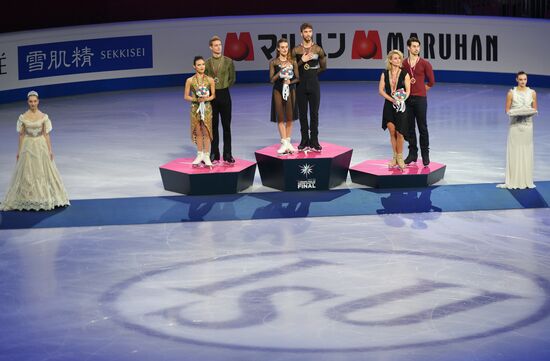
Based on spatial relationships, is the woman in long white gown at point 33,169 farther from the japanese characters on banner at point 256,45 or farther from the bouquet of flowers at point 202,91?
the japanese characters on banner at point 256,45

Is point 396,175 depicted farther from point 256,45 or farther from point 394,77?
point 256,45

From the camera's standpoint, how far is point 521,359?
8906 mm

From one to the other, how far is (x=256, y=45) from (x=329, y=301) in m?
15.3

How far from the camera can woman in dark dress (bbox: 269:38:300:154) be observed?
1409 cm

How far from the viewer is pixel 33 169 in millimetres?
13406

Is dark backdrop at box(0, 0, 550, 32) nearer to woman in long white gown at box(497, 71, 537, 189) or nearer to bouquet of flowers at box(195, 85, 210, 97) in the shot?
woman in long white gown at box(497, 71, 537, 189)

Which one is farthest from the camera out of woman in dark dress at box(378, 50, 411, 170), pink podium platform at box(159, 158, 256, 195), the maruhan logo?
pink podium platform at box(159, 158, 256, 195)

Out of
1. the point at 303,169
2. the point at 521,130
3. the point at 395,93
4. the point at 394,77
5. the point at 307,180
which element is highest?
the point at 394,77

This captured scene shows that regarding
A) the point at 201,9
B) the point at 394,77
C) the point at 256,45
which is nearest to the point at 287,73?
the point at 394,77

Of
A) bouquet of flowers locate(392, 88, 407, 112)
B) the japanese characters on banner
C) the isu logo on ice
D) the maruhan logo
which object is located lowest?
the maruhan logo

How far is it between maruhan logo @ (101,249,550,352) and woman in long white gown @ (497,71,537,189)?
9.54 ft

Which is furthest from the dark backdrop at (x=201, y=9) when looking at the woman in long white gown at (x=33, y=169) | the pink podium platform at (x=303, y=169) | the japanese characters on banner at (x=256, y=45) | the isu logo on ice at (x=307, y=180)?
the isu logo on ice at (x=307, y=180)

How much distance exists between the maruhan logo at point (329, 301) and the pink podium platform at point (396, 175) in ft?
8.48

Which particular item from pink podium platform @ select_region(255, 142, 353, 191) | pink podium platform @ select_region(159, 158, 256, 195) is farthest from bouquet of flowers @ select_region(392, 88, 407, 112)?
pink podium platform @ select_region(159, 158, 256, 195)
